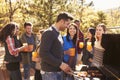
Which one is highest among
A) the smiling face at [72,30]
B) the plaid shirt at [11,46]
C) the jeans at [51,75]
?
the smiling face at [72,30]

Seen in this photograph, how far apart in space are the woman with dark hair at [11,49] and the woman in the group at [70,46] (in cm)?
108

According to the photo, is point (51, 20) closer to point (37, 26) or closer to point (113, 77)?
point (37, 26)

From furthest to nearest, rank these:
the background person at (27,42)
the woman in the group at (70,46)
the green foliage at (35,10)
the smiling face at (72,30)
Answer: the green foliage at (35,10), the background person at (27,42), the smiling face at (72,30), the woman in the group at (70,46)

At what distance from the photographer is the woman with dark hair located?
5.78 m

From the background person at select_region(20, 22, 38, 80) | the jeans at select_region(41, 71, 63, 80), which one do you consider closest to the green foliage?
the background person at select_region(20, 22, 38, 80)

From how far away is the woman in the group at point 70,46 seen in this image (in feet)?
16.8

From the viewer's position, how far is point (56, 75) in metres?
4.20

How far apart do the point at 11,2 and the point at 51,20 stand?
4.02 meters

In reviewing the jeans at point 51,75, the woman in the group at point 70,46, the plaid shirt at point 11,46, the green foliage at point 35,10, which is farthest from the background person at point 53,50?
the green foliage at point 35,10

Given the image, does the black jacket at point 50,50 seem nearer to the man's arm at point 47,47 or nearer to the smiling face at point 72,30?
the man's arm at point 47,47

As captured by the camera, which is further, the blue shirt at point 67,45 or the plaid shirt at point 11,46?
the plaid shirt at point 11,46

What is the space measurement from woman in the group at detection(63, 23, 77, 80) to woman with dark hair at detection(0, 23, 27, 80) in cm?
108

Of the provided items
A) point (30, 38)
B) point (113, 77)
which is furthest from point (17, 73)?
point (113, 77)

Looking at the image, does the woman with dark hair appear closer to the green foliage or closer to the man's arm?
the man's arm
